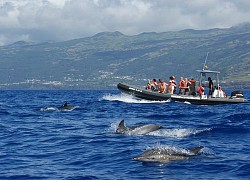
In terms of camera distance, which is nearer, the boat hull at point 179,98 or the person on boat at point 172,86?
the boat hull at point 179,98

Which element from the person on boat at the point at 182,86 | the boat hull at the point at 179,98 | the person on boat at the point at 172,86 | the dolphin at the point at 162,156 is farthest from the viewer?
the person on boat at the point at 172,86

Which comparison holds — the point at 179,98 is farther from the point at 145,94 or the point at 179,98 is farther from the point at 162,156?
the point at 162,156

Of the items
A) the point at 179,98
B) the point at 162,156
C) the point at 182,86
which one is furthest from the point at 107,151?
the point at 182,86

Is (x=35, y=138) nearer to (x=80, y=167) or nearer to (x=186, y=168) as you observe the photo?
(x=80, y=167)

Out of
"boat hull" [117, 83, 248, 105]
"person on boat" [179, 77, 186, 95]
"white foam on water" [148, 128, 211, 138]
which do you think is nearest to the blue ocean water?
"white foam on water" [148, 128, 211, 138]

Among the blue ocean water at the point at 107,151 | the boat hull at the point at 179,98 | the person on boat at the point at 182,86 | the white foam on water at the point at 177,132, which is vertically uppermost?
the person on boat at the point at 182,86

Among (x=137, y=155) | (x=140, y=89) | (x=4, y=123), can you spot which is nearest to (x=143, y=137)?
(x=137, y=155)

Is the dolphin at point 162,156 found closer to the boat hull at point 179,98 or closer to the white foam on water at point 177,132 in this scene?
the white foam on water at point 177,132

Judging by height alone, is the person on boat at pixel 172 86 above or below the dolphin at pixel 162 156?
above

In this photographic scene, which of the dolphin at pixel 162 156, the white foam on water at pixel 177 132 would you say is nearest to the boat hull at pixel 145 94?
the white foam on water at pixel 177 132

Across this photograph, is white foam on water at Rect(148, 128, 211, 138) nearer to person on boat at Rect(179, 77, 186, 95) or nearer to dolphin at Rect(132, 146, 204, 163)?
dolphin at Rect(132, 146, 204, 163)

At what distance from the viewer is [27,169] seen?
1414cm

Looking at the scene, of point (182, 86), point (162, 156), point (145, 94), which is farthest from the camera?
point (145, 94)

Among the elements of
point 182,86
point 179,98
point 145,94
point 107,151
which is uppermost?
point 182,86
